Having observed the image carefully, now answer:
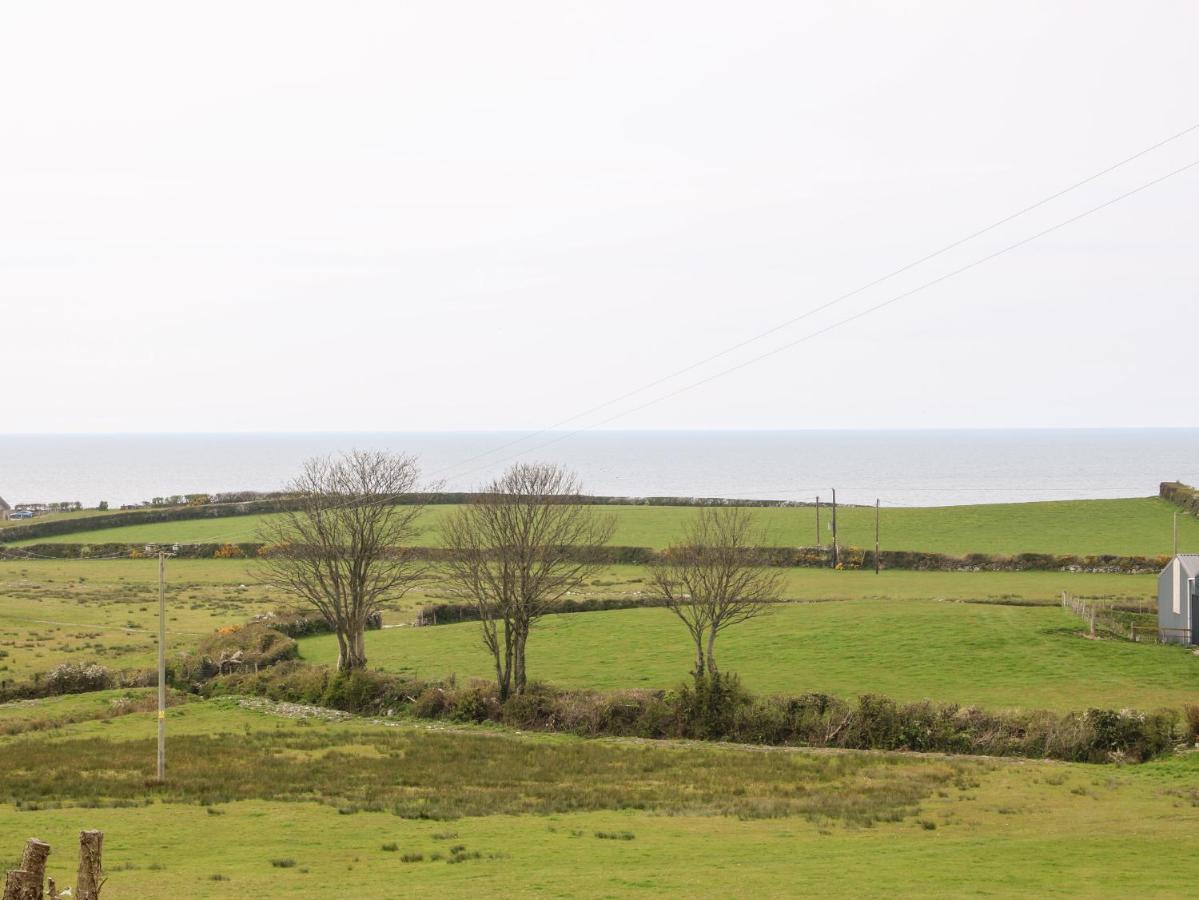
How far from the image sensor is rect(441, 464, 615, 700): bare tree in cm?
5006

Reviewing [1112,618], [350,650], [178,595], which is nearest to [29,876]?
[350,650]

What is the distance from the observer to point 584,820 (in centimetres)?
2853

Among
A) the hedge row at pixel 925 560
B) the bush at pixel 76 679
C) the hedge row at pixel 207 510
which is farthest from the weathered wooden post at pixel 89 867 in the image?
the hedge row at pixel 207 510

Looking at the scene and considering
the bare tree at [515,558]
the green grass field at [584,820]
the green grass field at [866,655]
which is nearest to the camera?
the green grass field at [584,820]

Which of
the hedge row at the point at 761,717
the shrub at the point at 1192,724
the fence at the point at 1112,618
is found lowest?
the hedge row at the point at 761,717

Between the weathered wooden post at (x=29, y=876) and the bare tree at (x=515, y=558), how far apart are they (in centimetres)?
3429

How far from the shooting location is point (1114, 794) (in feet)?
103

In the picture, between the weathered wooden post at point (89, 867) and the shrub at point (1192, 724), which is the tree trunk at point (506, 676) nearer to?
the shrub at point (1192, 724)

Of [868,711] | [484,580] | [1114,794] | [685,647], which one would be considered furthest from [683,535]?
[1114,794]

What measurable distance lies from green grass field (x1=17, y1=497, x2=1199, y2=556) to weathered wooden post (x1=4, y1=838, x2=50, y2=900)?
79261 mm

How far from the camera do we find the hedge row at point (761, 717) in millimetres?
38281

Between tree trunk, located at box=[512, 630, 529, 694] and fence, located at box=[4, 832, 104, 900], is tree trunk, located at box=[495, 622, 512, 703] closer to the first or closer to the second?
tree trunk, located at box=[512, 630, 529, 694]

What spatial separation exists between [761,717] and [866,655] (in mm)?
11700

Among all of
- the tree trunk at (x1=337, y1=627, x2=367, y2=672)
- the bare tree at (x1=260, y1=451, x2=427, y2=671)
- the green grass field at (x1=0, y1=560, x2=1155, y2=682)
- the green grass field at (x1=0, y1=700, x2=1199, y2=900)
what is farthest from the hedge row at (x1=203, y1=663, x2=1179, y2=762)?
the green grass field at (x1=0, y1=560, x2=1155, y2=682)
